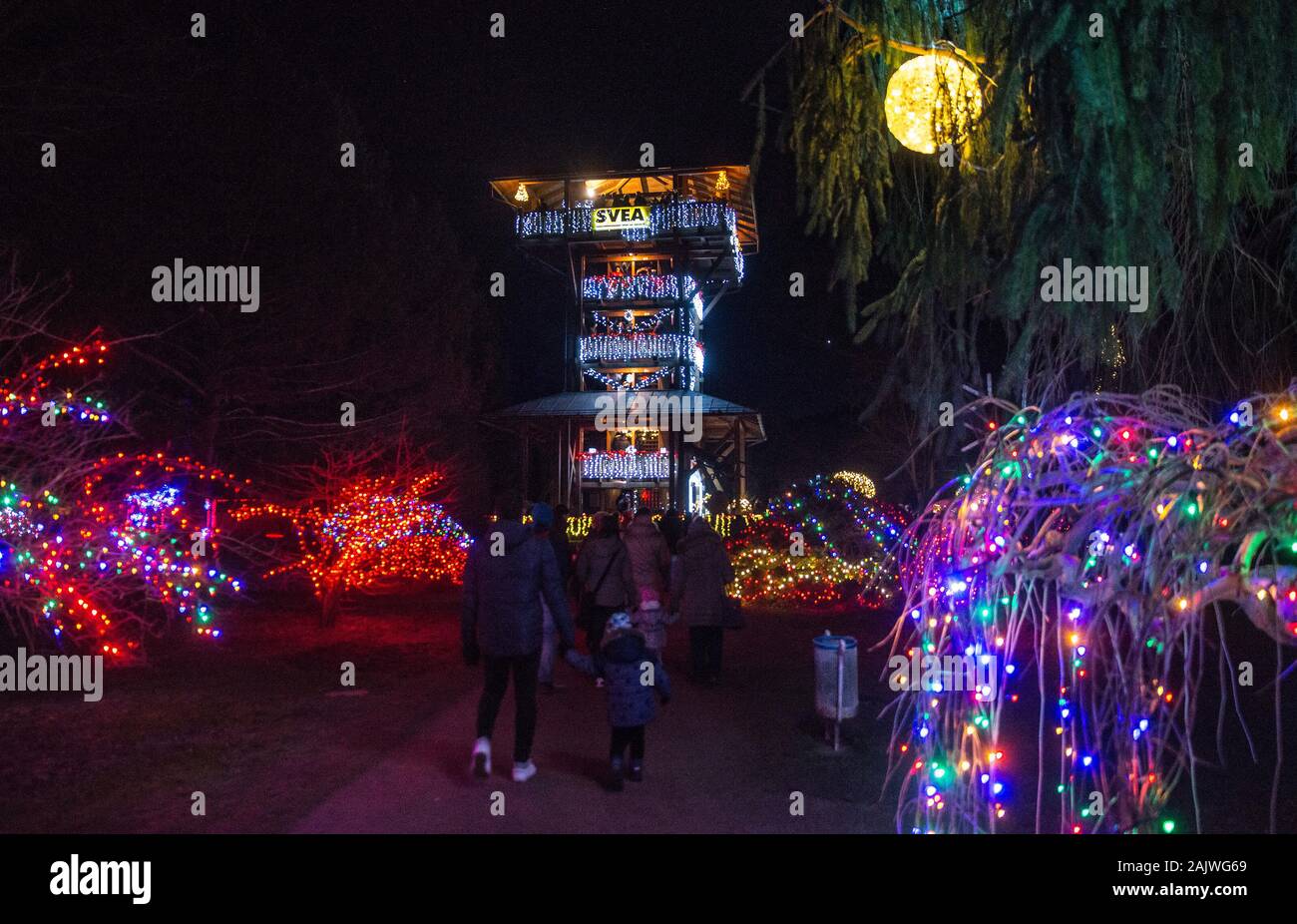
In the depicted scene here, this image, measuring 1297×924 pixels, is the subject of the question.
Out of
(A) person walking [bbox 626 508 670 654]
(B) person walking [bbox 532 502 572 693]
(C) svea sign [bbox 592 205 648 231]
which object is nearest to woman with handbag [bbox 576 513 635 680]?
(A) person walking [bbox 626 508 670 654]

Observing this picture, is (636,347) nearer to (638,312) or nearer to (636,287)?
(638,312)

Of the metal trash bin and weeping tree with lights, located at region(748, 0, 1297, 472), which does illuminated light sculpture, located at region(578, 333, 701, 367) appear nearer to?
weeping tree with lights, located at region(748, 0, 1297, 472)

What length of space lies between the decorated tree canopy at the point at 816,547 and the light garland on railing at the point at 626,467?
14403 mm

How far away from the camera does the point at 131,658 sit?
10.1m

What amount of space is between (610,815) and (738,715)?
2830mm

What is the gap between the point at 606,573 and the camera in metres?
9.20

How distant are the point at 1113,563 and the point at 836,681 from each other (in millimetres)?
3981

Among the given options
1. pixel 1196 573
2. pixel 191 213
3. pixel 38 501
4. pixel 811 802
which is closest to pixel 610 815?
pixel 811 802

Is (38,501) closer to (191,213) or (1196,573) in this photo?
(191,213)

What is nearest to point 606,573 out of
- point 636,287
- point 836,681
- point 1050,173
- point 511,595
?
point 836,681

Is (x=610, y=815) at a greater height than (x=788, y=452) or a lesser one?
lesser

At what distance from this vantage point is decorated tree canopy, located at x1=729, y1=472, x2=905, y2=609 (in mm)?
16391

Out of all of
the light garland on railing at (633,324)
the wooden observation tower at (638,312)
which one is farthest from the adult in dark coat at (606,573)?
the light garland on railing at (633,324)

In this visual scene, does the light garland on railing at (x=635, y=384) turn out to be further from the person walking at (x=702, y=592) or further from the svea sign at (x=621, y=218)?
the person walking at (x=702, y=592)
